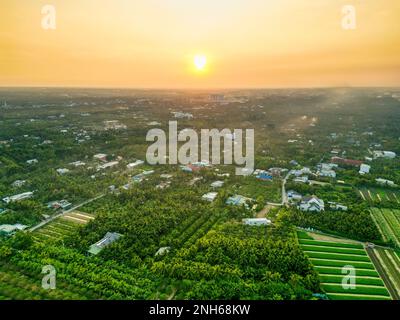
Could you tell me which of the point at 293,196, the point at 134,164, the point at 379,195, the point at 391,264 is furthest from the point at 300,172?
the point at 134,164

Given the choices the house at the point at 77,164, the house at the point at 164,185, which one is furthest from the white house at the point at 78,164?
the house at the point at 164,185

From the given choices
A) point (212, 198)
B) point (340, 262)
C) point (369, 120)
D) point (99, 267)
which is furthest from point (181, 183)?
point (369, 120)

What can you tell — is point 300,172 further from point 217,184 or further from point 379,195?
point 217,184

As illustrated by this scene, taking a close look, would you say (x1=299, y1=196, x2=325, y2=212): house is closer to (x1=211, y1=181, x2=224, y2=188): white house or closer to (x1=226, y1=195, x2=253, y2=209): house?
(x1=226, y1=195, x2=253, y2=209): house

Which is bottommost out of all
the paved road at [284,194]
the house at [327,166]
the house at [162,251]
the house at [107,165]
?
the house at [162,251]

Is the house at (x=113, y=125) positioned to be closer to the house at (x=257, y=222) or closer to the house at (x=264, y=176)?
the house at (x=264, y=176)

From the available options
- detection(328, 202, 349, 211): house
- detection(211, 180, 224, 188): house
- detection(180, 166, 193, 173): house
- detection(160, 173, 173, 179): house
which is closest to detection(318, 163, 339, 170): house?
detection(328, 202, 349, 211): house

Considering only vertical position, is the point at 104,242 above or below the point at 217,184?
below
